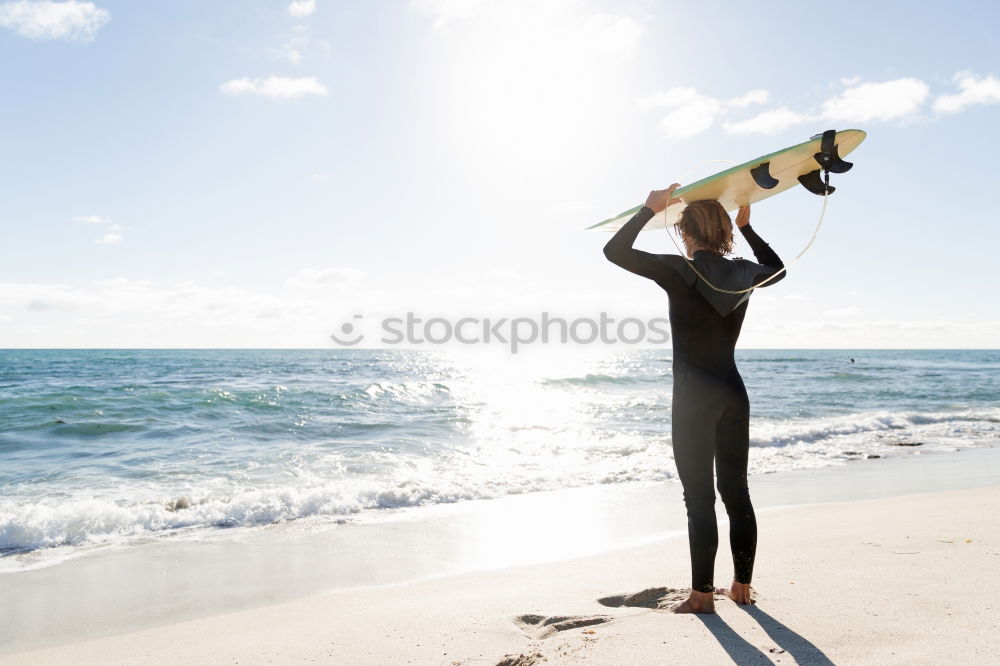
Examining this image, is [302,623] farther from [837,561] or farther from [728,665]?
[837,561]

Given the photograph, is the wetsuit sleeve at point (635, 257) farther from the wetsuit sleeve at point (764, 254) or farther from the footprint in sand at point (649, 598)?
the footprint in sand at point (649, 598)

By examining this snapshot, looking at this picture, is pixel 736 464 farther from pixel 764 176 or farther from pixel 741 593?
pixel 764 176

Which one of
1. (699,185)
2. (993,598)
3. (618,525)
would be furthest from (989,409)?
(699,185)

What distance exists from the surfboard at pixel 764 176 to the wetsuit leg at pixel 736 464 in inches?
32.4

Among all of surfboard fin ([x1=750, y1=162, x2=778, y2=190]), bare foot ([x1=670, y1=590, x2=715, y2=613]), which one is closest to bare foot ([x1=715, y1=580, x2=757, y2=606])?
bare foot ([x1=670, y1=590, x2=715, y2=613])

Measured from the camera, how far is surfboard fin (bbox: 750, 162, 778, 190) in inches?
111

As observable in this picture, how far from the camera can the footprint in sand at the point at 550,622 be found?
287 cm

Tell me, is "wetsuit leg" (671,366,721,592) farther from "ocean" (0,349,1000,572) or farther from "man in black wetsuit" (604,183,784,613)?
"ocean" (0,349,1000,572)

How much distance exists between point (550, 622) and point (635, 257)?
1.78m

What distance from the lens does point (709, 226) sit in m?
2.81

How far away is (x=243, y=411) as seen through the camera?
14648mm

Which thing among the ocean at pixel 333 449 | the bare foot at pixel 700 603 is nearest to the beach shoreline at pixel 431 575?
the bare foot at pixel 700 603

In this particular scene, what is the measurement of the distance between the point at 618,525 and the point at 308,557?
268 centimetres

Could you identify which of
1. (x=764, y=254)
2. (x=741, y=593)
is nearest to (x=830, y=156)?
(x=764, y=254)
